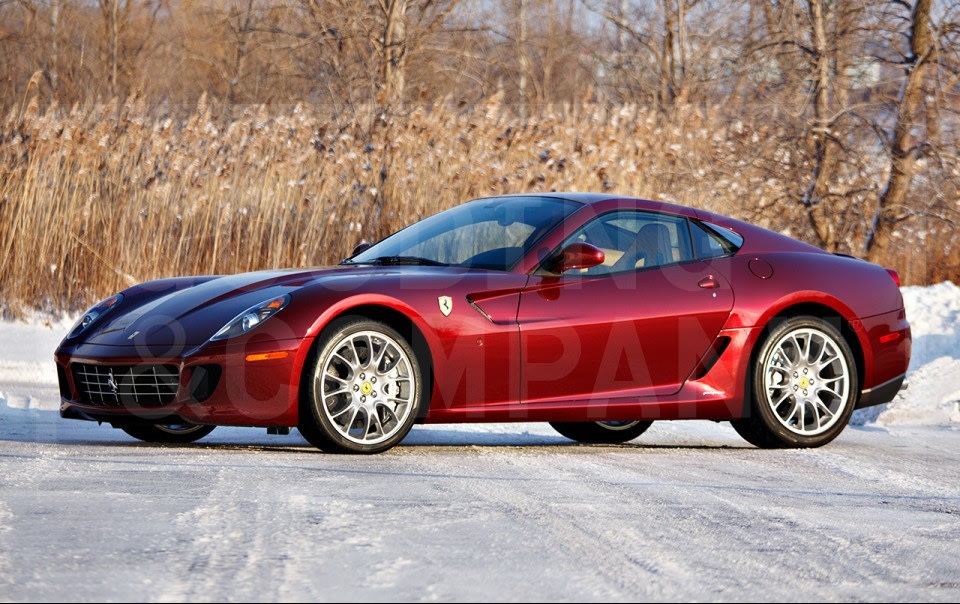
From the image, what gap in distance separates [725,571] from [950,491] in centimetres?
241

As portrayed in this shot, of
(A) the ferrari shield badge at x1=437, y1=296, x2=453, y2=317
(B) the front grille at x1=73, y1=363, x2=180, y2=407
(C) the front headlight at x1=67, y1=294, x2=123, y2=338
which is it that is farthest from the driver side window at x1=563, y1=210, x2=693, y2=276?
(C) the front headlight at x1=67, y1=294, x2=123, y2=338

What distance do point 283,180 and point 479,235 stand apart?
602 cm

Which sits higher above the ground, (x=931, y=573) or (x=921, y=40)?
(x=921, y=40)

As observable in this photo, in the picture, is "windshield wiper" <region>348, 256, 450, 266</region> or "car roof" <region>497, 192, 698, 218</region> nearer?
"windshield wiper" <region>348, 256, 450, 266</region>

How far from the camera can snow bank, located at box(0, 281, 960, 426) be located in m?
9.27

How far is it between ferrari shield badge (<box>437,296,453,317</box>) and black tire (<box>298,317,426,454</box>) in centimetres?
23

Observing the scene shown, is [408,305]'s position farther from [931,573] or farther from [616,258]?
[931,573]

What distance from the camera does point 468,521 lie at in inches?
179

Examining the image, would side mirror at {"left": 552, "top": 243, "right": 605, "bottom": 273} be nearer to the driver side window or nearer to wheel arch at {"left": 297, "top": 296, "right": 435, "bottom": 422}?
the driver side window

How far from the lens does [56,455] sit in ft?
20.2

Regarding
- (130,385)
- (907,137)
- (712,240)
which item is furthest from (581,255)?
(907,137)

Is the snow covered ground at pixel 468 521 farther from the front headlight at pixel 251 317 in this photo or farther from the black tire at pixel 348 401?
the front headlight at pixel 251 317

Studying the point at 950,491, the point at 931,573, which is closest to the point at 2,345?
the point at 950,491

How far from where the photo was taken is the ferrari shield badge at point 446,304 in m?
6.45
